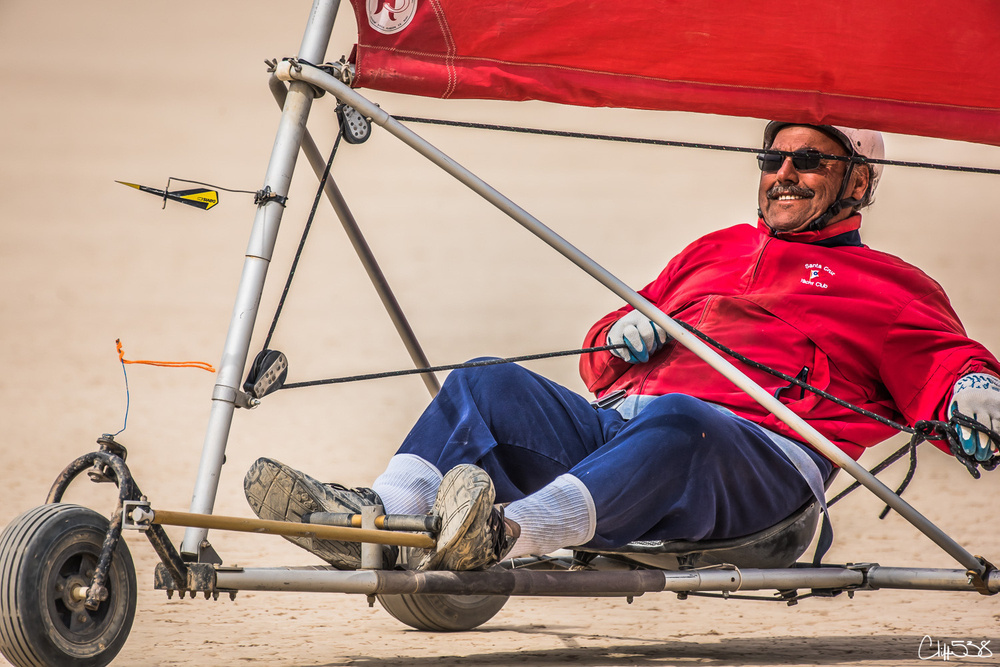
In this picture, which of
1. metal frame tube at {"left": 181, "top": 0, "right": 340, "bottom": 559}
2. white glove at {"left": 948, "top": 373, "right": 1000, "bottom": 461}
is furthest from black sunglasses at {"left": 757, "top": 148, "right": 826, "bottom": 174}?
metal frame tube at {"left": 181, "top": 0, "right": 340, "bottom": 559}

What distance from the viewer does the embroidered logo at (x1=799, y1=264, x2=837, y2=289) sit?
245 centimetres

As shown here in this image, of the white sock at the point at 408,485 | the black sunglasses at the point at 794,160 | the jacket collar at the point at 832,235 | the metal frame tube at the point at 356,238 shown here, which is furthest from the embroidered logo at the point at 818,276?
the white sock at the point at 408,485

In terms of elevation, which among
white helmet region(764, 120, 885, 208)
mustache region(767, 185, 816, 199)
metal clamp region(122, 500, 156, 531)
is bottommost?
metal clamp region(122, 500, 156, 531)

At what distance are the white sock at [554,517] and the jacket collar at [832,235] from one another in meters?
1.05

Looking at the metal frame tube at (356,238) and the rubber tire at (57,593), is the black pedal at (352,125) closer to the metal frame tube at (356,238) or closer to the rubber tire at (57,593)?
the metal frame tube at (356,238)

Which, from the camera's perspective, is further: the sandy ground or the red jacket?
the sandy ground

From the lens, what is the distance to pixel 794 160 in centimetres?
262

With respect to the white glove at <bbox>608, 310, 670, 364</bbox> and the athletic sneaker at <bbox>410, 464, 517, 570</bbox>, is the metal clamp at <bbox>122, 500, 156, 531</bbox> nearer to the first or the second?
the athletic sneaker at <bbox>410, 464, 517, 570</bbox>

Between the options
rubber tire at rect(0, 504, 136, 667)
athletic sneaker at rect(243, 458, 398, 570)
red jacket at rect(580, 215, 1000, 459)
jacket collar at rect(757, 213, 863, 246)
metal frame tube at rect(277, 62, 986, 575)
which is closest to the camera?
rubber tire at rect(0, 504, 136, 667)

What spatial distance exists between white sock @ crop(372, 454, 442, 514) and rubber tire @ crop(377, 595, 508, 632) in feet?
2.59

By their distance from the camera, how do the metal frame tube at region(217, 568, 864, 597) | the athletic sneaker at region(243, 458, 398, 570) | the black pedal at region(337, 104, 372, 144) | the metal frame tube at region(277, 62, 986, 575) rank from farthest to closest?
the black pedal at region(337, 104, 372, 144) → the metal frame tube at region(277, 62, 986, 575) → the athletic sneaker at region(243, 458, 398, 570) → the metal frame tube at region(217, 568, 864, 597)

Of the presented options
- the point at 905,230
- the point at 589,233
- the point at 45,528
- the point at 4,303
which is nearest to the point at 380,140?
the point at 589,233

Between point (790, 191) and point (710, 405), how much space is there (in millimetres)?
785

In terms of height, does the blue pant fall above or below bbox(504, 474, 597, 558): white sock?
above
